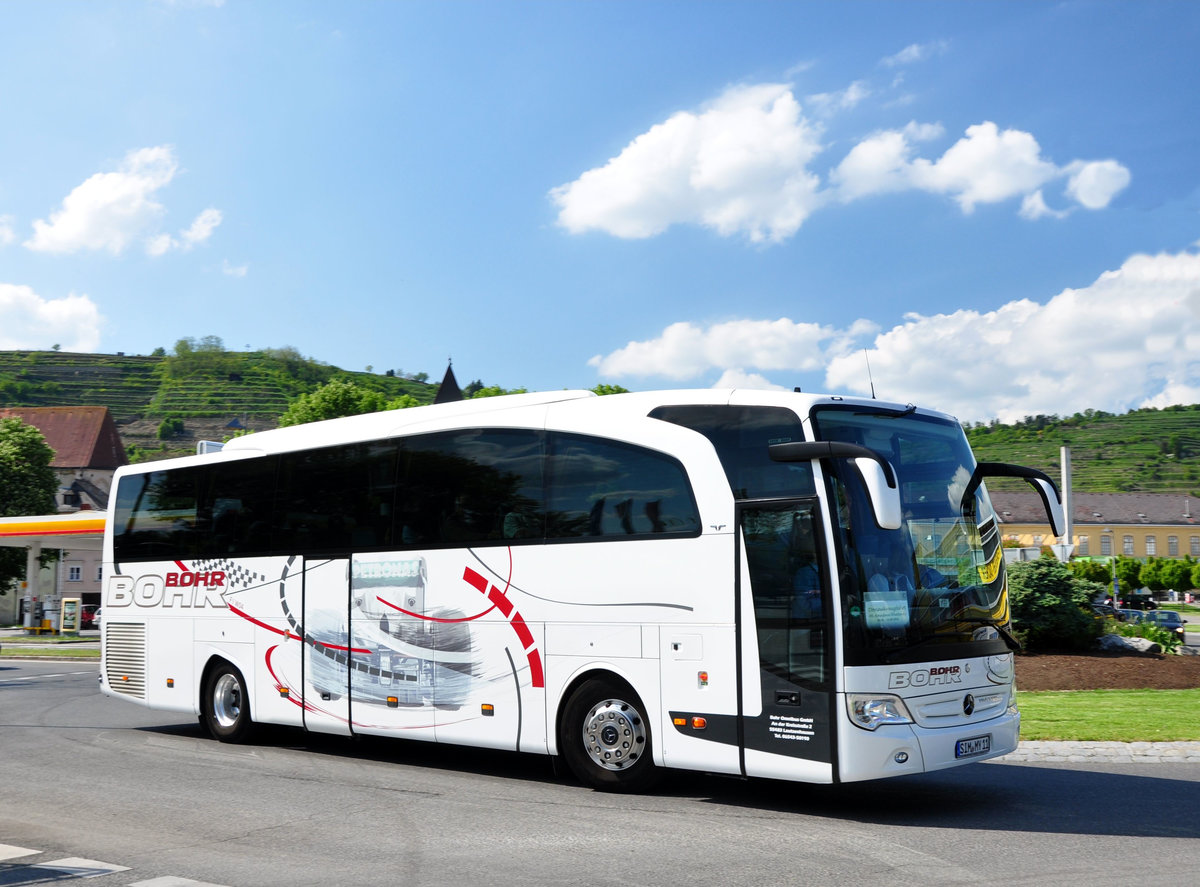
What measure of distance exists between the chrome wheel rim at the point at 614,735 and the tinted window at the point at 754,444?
2223mm

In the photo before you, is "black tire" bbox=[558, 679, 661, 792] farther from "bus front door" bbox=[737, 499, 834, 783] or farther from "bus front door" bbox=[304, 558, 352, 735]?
"bus front door" bbox=[304, 558, 352, 735]

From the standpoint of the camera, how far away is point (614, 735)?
10.0 m

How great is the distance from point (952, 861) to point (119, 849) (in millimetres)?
5557

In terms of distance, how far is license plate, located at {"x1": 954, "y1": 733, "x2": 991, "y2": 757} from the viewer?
8.91 metres

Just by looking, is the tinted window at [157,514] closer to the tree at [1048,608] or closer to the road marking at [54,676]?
the road marking at [54,676]

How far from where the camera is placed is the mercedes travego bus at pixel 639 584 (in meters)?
8.71

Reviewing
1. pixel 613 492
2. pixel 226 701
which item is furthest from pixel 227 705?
pixel 613 492

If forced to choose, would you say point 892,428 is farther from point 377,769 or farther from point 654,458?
point 377,769

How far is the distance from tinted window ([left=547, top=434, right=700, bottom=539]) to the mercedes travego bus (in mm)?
20


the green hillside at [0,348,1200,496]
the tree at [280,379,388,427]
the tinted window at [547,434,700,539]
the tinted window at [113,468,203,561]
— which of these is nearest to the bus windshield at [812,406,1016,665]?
the tinted window at [547,434,700,539]

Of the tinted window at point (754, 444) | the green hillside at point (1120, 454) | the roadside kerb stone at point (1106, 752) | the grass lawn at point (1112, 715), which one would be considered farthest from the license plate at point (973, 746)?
the green hillside at point (1120, 454)

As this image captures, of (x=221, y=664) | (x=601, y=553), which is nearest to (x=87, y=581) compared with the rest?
(x=221, y=664)

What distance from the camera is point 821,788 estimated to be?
1055 centimetres

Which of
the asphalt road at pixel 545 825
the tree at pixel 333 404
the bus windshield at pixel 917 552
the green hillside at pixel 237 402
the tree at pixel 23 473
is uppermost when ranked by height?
the green hillside at pixel 237 402
